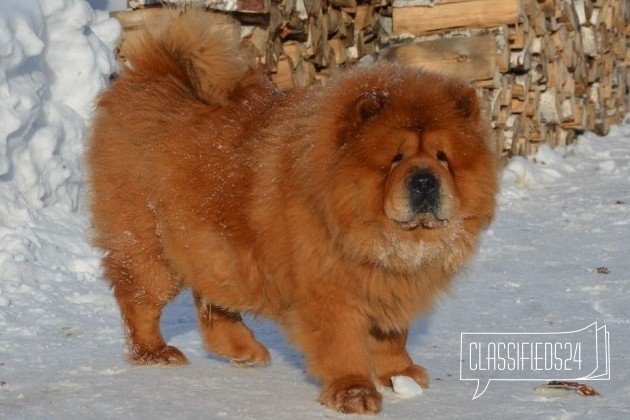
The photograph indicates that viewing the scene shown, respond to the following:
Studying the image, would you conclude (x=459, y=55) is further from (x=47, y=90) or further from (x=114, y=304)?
(x=114, y=304)

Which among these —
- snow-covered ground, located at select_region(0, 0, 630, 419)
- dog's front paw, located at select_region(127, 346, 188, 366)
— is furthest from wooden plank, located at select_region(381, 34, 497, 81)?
dog's front paw, located at select_region(127, 346, 188, 366)

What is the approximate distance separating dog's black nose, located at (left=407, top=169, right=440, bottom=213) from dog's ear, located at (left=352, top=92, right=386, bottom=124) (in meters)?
0.33

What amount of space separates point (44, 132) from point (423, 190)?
339 centimetres

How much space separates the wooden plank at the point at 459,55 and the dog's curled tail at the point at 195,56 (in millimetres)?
3920

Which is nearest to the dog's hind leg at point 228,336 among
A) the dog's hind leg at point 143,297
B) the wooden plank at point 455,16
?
the dog's hind leg at point 143,297

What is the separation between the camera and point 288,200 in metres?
3.78

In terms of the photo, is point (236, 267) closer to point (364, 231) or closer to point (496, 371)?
point (364, 231)

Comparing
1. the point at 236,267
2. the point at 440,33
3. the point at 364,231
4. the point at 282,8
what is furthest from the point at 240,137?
the point at 440,33

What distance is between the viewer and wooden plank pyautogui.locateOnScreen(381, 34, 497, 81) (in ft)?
27.1

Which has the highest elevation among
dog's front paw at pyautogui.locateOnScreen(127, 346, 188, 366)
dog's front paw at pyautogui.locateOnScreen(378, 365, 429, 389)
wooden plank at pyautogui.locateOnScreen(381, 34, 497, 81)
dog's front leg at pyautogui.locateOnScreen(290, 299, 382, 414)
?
wooden plank at pyautogui.locateOnScreen(381, 34, 497, 81)

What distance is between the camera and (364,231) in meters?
3.59

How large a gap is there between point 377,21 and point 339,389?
223 inches

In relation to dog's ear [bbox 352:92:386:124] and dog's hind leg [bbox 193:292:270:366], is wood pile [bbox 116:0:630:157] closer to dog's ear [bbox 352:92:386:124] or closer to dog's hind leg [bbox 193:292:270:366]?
dog's hind leg [bbox 193:292:270:366]

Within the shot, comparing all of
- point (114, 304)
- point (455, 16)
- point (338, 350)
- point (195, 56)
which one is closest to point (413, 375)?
point (338, 350)
